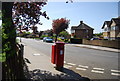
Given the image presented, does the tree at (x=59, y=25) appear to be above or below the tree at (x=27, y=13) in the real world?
above

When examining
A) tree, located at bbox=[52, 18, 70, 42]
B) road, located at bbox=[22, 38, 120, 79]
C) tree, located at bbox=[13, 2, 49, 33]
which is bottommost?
road, located at bbox=[22, 38, 120, 79]

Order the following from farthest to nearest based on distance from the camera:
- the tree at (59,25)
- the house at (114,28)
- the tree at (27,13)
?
the tree at (59,25) < the house at (114,28) < the tree at (27,13)

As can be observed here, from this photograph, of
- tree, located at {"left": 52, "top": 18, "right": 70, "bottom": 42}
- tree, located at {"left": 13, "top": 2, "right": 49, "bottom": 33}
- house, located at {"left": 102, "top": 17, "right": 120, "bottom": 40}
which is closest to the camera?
tree, located at {"left": 13, "top": 2, "right": 49, "bottom": 33}

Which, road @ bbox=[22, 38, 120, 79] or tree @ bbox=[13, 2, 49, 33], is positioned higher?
tree @ bbox=[13, 2, 49, 33]

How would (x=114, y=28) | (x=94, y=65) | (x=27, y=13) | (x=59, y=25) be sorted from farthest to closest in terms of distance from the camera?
(x=59, y=25)
(x=114, y=28)
(x=94, y=65)
(x=27, y=13)

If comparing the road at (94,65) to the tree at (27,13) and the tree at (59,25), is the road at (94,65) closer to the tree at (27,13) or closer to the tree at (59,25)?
the tree at (27,13)

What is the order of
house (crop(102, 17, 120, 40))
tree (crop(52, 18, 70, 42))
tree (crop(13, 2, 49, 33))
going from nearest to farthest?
tree (crop(13, 2, 49, 33)) → house (crop(102, 17, 120, 40)) → tree (crop(52, 18, 70, 42))

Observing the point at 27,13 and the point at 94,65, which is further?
the point at 94,65

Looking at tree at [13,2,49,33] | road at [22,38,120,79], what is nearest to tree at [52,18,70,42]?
road at [22,38,120,79]

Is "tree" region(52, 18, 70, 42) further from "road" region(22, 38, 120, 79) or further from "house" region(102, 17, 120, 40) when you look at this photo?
"road" region(22, 38, 120, 79)

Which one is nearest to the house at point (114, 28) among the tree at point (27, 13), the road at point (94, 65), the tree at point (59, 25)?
the tree at point (59, 25)

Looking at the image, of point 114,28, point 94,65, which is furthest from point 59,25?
point 94,65

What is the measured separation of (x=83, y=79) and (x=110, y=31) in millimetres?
50690

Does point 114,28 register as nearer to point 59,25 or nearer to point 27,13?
point 59,25
